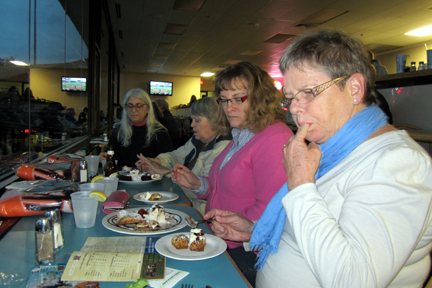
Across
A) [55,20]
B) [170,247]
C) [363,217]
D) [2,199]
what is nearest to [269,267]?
[170,247]

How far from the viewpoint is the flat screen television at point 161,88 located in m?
16.0

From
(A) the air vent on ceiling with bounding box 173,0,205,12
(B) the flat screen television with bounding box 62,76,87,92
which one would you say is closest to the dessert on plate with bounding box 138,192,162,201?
Result: (B) the flat screen television with bounding box 62,76,87,92

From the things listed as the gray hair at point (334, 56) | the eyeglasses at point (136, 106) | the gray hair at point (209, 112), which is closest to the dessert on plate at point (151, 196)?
the gray hair at point (209, 112)

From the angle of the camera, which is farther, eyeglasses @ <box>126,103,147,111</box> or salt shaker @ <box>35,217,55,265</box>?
eyeglasses @ <box>126,103,147,111</box>

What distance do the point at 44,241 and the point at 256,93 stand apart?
1210 mm

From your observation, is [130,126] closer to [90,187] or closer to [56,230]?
[90,187]

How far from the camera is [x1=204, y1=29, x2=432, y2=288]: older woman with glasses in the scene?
67cm

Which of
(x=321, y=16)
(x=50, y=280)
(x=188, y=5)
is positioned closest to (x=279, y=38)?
(x=321, y=16)

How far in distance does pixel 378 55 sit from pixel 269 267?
11.0m

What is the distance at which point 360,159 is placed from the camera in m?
0.82

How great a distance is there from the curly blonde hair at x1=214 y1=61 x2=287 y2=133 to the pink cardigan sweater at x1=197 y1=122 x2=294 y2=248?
5cm

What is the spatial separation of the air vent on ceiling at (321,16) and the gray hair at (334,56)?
6100 mm

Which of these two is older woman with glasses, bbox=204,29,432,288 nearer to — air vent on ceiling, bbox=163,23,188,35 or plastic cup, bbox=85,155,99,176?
plastic cup, bbox=85,155,99,176

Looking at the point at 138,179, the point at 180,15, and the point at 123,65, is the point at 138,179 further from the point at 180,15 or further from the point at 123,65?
the point at 123,65
